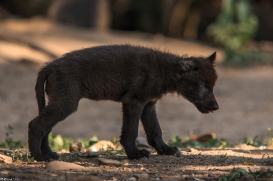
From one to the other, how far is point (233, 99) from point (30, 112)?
493 centimetres

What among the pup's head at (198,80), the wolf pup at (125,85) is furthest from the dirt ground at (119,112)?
the pup's head at (198,80)

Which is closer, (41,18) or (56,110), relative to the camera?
(56,110)

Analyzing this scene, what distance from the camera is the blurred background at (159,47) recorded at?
38.0 feet

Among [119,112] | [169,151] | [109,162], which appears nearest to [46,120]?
[109,162]

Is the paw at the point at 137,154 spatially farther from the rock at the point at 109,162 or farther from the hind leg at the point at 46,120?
the hind leg at the point at 46,120

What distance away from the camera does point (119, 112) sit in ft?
41.8

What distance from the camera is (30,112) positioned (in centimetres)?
1189

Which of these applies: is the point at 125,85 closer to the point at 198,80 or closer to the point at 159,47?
the point at 198,80

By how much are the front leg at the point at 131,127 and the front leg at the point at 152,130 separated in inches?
15.5

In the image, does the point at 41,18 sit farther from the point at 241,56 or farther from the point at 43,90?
the point at 43,90

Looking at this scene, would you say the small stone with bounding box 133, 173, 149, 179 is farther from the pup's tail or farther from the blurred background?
the blurred background

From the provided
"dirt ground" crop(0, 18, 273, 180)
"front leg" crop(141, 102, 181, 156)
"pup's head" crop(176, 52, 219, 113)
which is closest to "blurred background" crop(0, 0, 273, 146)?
"dirt ground" crop(0, 18, 273, 180)

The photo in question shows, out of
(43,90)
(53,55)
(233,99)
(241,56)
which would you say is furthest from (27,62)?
(43,90)

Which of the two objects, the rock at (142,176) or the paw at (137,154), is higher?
the paw at (137,154)
